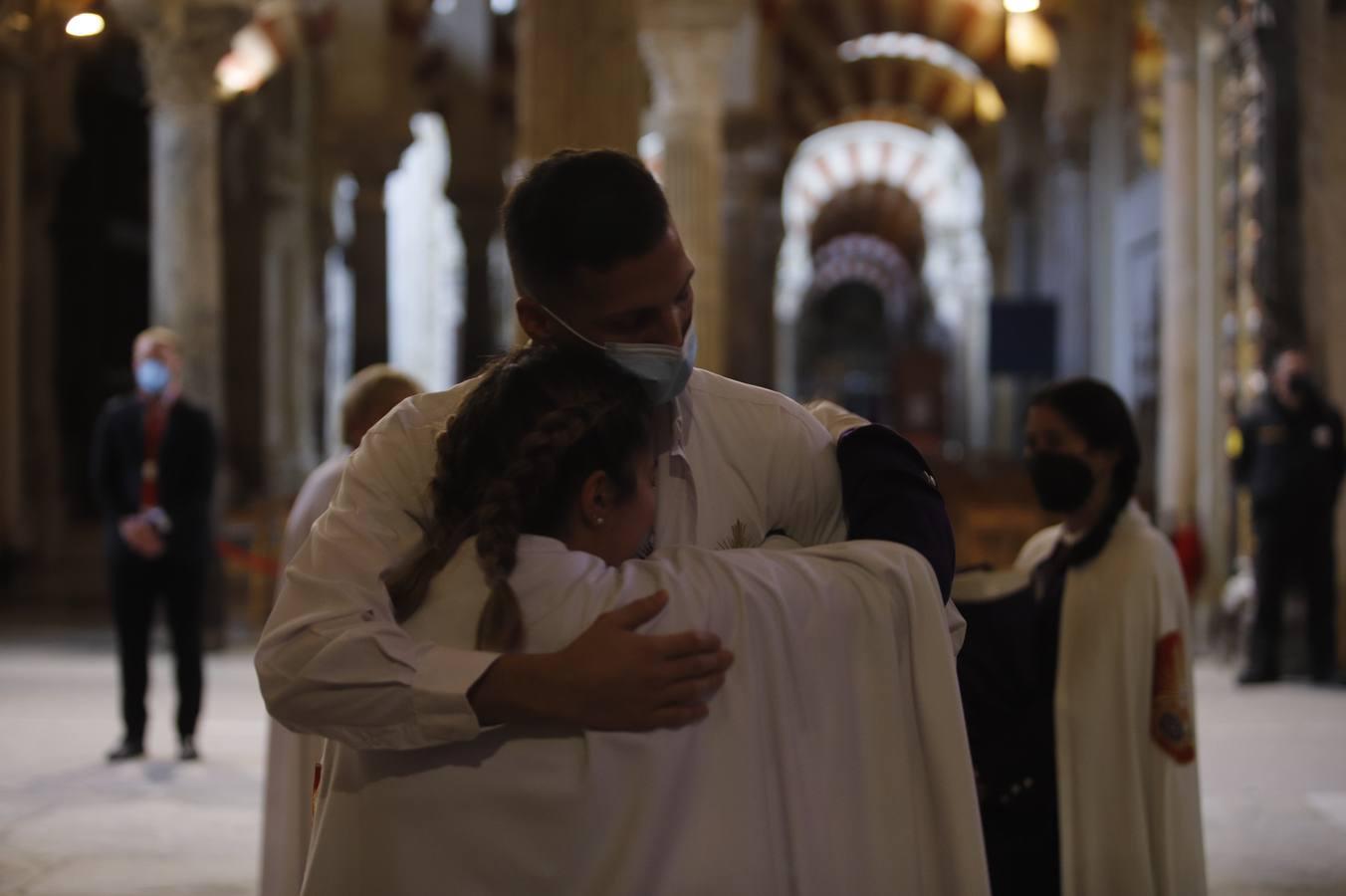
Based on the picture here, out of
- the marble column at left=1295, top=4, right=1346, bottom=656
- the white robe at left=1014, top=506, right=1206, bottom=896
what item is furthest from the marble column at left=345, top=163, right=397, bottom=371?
the white robe at left=1014, top=506, right=1206, bottom=896

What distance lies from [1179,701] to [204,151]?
8799mm

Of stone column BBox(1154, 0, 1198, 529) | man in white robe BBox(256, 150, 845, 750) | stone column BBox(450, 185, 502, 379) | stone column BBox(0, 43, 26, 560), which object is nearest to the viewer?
man in white robe BBox(256, 150, 845, 750)

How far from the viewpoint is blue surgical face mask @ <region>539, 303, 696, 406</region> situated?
5.41 feet

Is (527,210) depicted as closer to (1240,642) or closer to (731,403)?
(731,403)

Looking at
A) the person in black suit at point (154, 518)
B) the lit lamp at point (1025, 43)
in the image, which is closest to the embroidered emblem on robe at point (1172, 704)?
the person in black suit at point (154, 518)

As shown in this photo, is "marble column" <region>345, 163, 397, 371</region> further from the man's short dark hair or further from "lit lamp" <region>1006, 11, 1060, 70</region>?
the man's short dark hair

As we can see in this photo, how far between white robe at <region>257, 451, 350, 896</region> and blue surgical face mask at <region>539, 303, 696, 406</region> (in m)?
2.00

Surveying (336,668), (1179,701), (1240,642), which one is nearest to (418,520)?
(336,668)

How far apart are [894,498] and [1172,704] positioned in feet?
5.29

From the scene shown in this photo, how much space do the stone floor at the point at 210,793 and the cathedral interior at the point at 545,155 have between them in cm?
6

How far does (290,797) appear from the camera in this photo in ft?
11.9

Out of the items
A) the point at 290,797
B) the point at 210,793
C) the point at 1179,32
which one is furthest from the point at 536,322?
the point at 1179,32

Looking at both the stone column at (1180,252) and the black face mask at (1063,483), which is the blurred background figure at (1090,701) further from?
the stone column at (1180,252)

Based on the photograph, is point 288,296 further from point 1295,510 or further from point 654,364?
point 654,364
